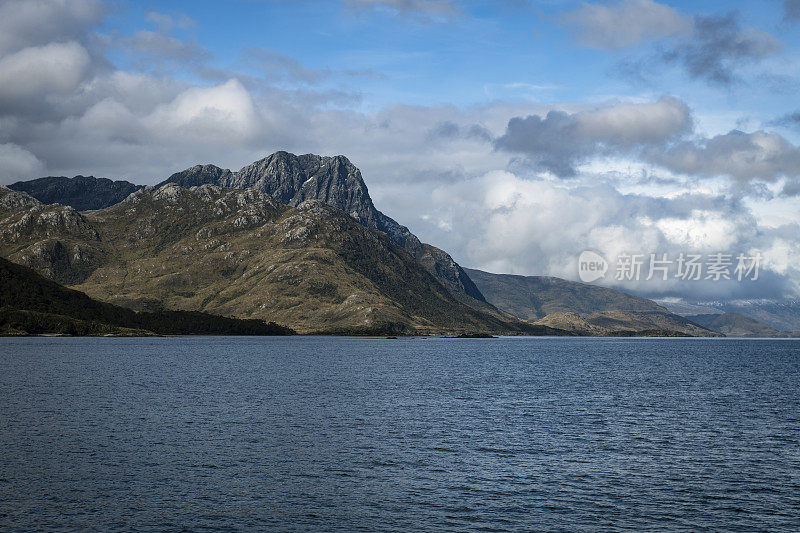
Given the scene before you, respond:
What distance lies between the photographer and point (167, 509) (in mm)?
48406

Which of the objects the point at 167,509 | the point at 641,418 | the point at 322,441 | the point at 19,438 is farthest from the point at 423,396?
the point at 167,509

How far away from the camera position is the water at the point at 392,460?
4750 cm

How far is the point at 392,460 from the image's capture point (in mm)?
65938

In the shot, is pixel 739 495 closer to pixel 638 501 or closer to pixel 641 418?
pixel 638 501

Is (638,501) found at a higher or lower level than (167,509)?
higher

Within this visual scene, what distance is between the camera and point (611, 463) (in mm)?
65375

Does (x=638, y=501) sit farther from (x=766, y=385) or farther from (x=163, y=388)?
(x=766, y=385)

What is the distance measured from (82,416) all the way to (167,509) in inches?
2027

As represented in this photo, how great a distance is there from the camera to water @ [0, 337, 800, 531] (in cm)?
4750

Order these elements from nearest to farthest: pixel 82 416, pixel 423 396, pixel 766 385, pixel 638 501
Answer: pixel 638 501, pixel 82 416, pixel 423 396, pixel 766 385

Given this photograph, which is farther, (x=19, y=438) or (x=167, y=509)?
(x=19, y=438)

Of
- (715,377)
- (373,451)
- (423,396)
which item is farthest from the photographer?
(715,377)

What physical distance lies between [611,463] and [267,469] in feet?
115

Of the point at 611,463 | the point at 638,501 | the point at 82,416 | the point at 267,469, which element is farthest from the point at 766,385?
the point at 82,416
